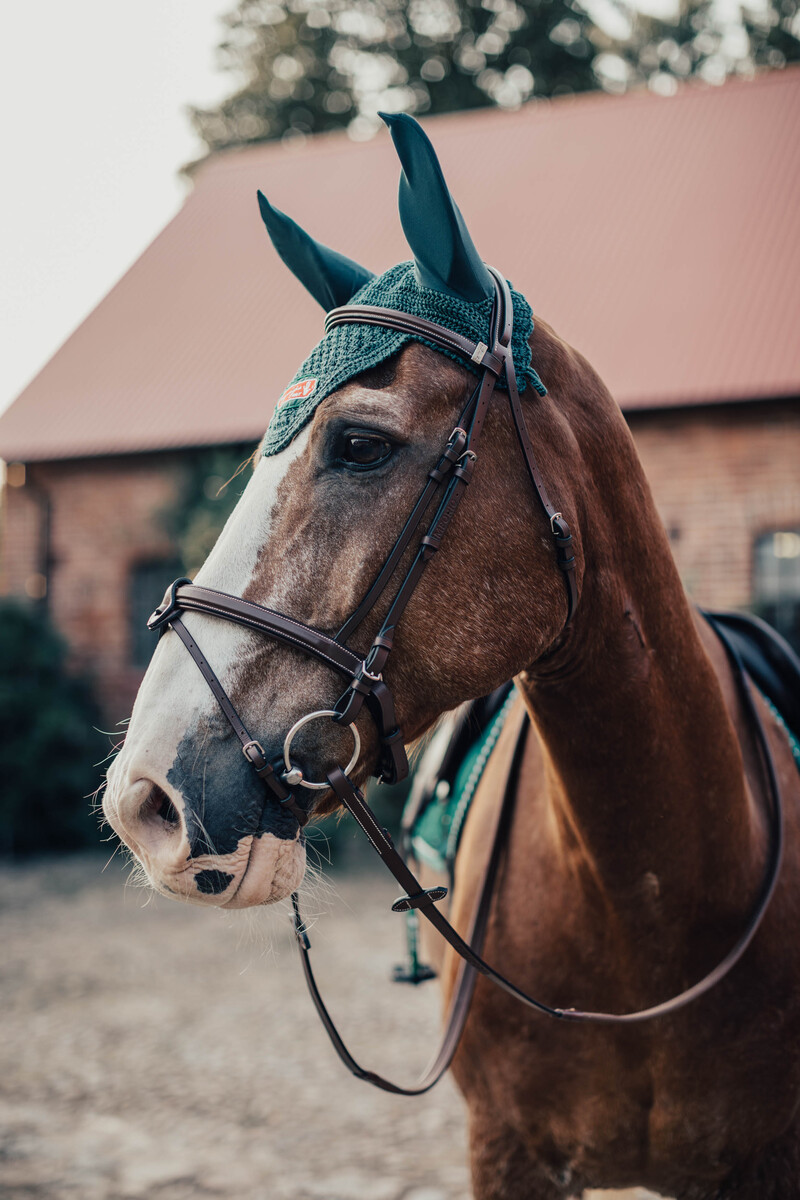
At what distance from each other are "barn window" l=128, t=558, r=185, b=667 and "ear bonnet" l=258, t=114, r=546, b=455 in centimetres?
1098

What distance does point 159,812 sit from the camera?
1.34m

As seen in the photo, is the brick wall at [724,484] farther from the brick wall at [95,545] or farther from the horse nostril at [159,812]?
the horse nostril at [159,812]

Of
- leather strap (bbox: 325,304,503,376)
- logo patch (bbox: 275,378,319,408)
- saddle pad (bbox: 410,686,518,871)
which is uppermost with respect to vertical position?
leather strap (bbox: 325,304,503,376)

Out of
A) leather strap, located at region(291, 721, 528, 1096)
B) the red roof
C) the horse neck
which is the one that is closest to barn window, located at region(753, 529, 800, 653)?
the red roof

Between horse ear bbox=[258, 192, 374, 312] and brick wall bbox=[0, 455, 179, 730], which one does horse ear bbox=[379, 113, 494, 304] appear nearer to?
horse ear bbox=[258, 192, 374, 312]

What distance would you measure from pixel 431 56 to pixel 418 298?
83.1 feet

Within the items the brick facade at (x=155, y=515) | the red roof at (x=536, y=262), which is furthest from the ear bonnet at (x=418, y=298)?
the red roof at (x=536, y=262)

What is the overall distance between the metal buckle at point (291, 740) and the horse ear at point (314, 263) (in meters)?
0.86

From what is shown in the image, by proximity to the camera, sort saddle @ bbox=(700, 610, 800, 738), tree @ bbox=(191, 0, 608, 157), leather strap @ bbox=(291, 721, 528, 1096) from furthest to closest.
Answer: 1. tree @ bbox=(191, 0, 608, 157)
2. saddle @ bbox=(700, 610, 800, 738)
3. leather strap @ bbox=(291, 721, 528, 1096)

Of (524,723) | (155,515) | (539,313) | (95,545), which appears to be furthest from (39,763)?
(524,723)

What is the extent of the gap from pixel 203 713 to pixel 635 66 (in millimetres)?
26664

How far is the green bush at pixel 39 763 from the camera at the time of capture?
1016cm

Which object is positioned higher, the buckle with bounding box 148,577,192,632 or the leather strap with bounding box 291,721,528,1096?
the buckle with bounding box 148,577,192,632

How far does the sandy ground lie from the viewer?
364cm
